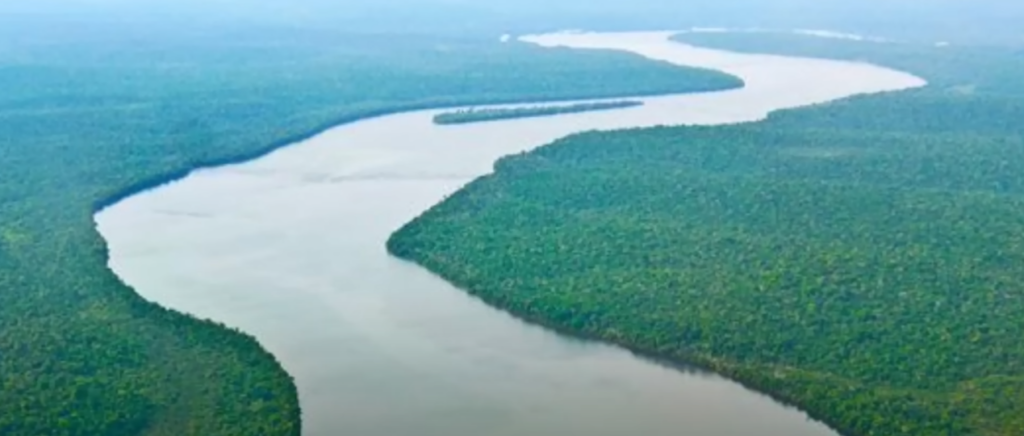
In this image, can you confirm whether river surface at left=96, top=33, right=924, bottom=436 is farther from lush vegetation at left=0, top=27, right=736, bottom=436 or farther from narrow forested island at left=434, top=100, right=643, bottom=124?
narrow forested island at left=434, top=100, right=643, bottom=124

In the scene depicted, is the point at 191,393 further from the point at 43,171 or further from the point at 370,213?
the point at 43,171

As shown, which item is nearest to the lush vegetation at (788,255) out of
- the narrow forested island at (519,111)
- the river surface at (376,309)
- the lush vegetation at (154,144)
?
the river surface at (376,309)

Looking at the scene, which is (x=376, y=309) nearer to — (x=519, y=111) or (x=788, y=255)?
(x=788, y=255)

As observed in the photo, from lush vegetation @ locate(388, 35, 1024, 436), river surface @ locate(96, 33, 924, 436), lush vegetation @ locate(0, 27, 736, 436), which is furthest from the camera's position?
lush vegetation @ locate(388, 35, 1024, 436)

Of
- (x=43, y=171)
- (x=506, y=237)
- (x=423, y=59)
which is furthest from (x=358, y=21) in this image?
(x=506, y=237)

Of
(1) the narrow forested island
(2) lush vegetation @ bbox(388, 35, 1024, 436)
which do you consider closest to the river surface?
(2) lush vegetation @ bbox(388, 35, 1024, 436)

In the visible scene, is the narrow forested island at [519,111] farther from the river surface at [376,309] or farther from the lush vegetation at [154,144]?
the river surface at [376,309]
